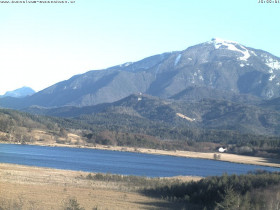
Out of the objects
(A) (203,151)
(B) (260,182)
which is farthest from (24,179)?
(A) (203,151)

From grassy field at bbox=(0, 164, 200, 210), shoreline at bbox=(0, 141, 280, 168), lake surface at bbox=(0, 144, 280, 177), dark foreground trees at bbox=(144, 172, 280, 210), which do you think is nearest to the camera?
grassy field at bbox=(0, 164, 200, 210)

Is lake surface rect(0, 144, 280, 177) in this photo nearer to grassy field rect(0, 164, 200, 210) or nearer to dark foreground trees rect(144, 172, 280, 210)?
grassy field rect(0, 164, 200, 210)

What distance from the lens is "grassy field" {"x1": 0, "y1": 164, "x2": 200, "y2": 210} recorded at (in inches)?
1379

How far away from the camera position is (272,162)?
5502 inches

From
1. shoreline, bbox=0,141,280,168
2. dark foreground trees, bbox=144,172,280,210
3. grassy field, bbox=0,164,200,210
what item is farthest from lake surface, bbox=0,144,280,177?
dark foreground trees, bbox=144,172,280,210

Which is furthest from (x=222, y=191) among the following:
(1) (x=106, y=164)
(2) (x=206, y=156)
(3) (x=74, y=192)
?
(2) (x=206, y=156)

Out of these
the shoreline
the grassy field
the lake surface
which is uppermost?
the shoreline

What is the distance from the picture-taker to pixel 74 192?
45.0m

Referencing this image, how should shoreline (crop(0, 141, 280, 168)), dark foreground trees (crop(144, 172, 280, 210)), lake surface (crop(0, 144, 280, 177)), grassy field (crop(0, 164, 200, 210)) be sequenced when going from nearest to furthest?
grassy field (crop(0, 164, 200, 210)), dark foreground trees (crop(144, 172, 280, 210)), lake surface (crop(0, 144, 280, 177)), shoreline (crop(0, 141, 280, 168))

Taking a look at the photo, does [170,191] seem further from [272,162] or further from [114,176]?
[272,162]

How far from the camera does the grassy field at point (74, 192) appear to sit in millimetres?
35031

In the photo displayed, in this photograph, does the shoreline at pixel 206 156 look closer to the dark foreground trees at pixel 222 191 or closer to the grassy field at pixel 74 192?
the grassy field at pixel 74 192

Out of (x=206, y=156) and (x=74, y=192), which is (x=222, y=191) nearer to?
(x=74, y=192)

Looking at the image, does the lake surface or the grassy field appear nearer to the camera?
the grassy field
